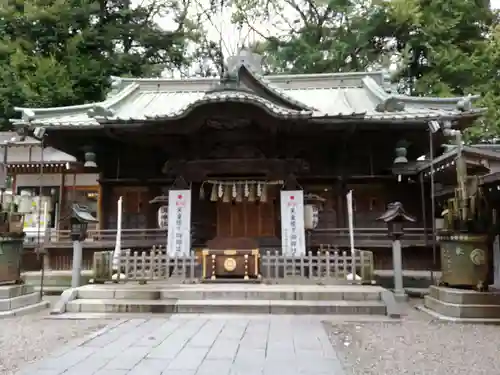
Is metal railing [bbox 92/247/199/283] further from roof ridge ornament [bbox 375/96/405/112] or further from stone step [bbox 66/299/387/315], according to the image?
roof ridge ornament [bbox 375/96/405/112]

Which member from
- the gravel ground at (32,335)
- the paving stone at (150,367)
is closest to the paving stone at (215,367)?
the paving stone at (150,367)

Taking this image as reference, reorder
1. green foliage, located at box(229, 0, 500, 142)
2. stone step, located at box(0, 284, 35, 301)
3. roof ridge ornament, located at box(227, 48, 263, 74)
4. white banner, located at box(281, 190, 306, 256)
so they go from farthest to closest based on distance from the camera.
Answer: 1. green foliage, located at box(229, 0, 500, 142)
2. roof ridge ornament, located at box(227, 48, 263, 74)
3. white banner, located at box(281, 190, 306, 256)
4. stone step, located at box(0, 284, 35, 301)

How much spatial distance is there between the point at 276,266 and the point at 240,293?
1.15 meters

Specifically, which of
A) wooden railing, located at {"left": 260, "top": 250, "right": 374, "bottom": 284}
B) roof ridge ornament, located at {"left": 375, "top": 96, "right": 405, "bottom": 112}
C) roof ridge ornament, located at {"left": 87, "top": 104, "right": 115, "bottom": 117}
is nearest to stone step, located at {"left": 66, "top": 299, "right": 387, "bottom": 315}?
wooden railing, located at {"left": 260, "top": 250, "right": 374, "bottom": 284}

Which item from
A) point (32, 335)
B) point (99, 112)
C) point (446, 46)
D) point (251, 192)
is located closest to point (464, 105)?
point (251, 192)

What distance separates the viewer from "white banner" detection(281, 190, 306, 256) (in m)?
11.2

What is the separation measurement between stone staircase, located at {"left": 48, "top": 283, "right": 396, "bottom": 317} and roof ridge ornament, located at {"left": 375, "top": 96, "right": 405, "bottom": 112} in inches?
225

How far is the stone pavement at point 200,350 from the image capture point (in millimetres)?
4809

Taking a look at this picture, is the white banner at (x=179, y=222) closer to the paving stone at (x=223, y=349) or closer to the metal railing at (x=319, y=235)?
the metal railing at (x=319, y=235)

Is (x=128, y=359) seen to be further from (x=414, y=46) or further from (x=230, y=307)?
(x=414, y=46)

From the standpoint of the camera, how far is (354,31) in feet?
82.6

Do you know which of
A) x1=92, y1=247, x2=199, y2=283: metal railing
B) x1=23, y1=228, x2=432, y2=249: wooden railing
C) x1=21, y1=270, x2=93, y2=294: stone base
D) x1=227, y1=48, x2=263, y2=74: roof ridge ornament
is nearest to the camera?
x1=92, y1=247, x2=199, y2=283: metal railing

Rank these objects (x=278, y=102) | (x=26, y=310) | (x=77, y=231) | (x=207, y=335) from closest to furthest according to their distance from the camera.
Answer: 1. (x=207, y=335)
2. (x=26, y=310)
3. (x=77, y=231)
4. (x=278, y=102)

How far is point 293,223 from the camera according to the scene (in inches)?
449
